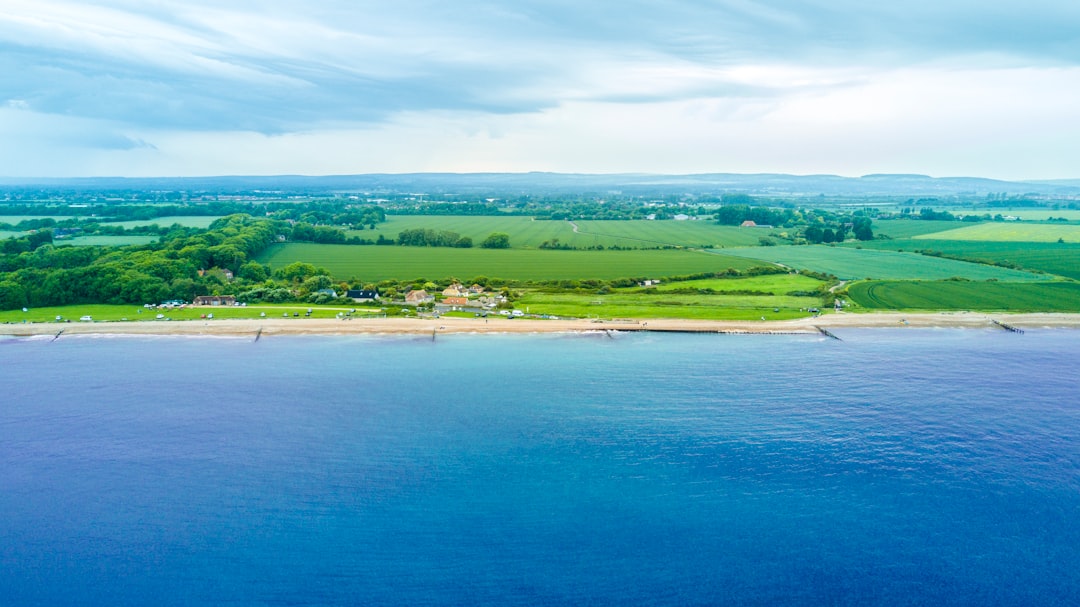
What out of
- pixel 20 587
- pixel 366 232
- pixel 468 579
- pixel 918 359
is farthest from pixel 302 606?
pixel 366 232

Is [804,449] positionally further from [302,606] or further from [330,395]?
[330,395]

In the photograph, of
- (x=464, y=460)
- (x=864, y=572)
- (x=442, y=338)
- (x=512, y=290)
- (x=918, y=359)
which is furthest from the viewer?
(x=512, y=290)

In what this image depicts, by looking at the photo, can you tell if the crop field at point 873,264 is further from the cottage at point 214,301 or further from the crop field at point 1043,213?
the crop field at point 1043,213

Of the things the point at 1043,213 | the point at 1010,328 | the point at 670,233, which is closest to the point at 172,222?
the point at 670,233

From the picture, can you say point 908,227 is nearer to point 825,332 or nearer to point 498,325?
point 825,332

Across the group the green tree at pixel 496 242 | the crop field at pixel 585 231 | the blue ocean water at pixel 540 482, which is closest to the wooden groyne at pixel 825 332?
the blue ocean water at pixel 540 482

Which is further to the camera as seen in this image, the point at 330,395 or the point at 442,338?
the point at 442,338
